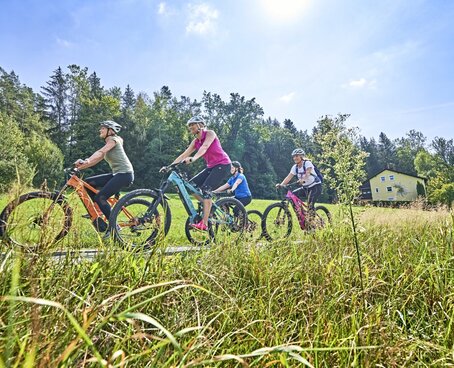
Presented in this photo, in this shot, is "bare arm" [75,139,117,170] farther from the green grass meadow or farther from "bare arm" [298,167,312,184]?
"bare arm" [298,167,312,184]

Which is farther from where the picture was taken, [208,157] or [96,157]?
[208,157]

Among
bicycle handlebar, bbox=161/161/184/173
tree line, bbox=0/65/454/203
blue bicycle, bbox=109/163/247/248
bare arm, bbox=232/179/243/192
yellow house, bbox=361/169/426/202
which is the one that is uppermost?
tree line, bbox=0/65/454/203

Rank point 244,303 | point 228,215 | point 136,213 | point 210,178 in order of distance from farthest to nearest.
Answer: point 228,215
point 210,178
point 136,213
point 244,303

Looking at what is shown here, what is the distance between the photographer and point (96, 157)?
4.68 metres

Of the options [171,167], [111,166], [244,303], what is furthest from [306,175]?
[244,303]

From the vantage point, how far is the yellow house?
49.8m

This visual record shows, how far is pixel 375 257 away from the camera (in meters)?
3.16

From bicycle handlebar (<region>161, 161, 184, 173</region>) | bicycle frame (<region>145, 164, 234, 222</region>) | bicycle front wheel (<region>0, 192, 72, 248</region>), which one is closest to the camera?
bicycle front wheel (<region>0, 192, 72, 248</region>)

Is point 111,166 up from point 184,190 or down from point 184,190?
up

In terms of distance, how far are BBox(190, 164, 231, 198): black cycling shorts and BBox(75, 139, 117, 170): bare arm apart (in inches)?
58.3

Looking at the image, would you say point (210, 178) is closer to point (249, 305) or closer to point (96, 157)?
point (96, 157)

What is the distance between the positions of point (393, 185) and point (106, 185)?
55.4 metres

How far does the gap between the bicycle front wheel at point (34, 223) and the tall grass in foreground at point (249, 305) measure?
0.14m

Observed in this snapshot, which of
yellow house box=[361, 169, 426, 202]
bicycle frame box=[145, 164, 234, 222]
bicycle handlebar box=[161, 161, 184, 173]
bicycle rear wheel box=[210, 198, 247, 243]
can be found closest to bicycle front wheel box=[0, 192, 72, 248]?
bicycle frame box=[145, 164, 234, 222]
